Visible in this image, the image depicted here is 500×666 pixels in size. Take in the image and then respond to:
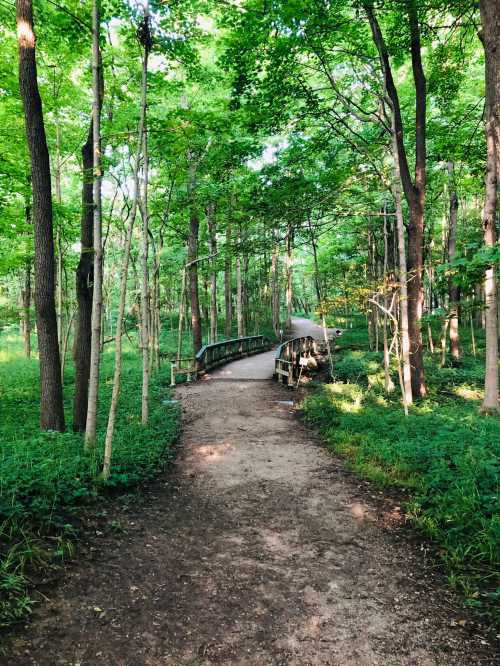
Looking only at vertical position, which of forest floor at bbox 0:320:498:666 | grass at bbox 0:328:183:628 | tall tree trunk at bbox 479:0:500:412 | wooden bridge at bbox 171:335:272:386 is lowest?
forest floor at bbox 0:320:498:666

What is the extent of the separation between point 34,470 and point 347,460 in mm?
5322

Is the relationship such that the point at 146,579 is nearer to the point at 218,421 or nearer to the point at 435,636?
the point at 435,636

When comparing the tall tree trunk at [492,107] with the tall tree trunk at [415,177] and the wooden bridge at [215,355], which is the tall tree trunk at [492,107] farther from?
the wooden bridge at [215,355]

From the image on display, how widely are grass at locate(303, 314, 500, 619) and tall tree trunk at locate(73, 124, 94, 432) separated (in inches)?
225

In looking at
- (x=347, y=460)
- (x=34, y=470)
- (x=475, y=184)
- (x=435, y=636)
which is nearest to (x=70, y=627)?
(x=34, y=470)

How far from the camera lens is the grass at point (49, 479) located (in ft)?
11.1

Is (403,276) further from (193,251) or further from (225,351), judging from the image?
(225,351)

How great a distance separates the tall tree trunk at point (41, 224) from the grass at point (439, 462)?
5795 mm

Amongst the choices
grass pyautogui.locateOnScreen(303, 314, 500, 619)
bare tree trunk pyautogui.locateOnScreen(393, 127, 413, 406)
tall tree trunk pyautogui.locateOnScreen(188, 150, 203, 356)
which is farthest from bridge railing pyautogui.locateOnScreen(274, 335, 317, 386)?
bare tree trunk pyautogui.locateOnScreen(393, 127, 413, 406)

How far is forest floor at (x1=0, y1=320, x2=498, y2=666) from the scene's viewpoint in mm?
2936

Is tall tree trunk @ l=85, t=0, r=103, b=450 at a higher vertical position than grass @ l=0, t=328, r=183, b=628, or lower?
higher

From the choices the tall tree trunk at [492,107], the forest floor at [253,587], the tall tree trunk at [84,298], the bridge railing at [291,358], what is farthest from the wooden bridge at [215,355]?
the tall tree trunk at [492,107]

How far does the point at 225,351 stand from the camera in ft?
62.7

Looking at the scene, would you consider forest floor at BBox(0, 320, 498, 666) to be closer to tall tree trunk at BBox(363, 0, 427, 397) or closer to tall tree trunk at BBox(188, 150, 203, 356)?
tall tree trunk at BBox(363, 0, 427, 397)
